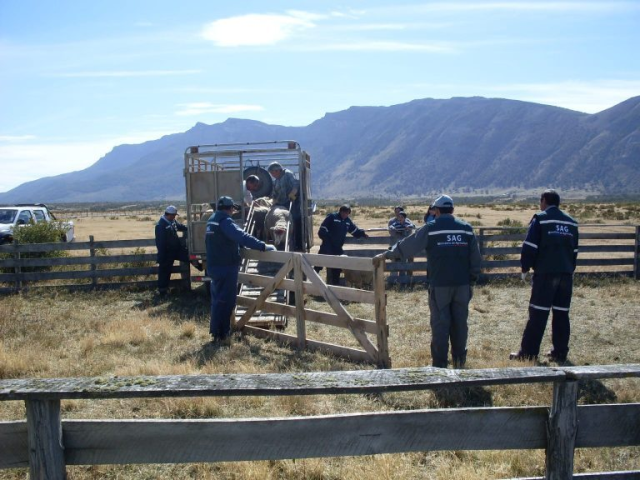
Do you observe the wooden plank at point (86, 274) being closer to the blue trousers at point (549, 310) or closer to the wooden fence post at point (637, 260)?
the blue trousers at point (549, 310)

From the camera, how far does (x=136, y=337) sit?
27.6 feet

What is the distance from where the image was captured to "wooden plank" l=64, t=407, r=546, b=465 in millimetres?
2750

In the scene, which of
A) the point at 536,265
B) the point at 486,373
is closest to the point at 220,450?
the point at 486,373

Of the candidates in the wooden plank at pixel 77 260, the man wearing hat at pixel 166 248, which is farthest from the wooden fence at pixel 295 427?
the wooden plank at pixel 77 260

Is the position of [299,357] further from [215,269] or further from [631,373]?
[631,373]

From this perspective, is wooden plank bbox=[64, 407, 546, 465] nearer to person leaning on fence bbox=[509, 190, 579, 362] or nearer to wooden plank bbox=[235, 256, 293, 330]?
person leaning on fence bbox=[509, 190, 579, 362]

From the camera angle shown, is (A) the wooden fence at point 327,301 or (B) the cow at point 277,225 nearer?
(A) the wooden fence at point 327,301

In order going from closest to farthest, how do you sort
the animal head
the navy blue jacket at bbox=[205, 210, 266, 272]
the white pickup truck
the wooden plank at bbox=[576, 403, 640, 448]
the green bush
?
the wooden plank at bbox=[576, 403, 640, 448]
the navy blue jacket at bbox=[205, 210, 266, 272]
the animal head
the green bush
the white pickup truck

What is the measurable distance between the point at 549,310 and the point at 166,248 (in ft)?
26.3

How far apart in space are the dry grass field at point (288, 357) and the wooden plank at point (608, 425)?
1.18 metres

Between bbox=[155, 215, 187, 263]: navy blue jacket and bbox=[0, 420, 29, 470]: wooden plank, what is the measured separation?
979 centimetres

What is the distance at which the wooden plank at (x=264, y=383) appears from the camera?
8.63 ft

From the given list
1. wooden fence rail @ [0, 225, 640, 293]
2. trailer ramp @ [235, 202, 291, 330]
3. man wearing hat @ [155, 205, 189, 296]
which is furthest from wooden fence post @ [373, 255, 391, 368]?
man wearing hat @ [155, 205, 189, 296]

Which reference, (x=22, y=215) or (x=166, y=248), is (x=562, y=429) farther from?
(x=22, y=215)
